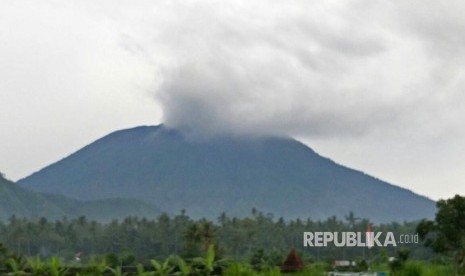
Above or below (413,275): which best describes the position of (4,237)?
above

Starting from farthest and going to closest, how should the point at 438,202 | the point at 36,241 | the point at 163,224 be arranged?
the point at 36,241, the point at 163,224, the point at 438,202

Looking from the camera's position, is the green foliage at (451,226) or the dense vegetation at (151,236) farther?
the dense vegetation at (151,236)

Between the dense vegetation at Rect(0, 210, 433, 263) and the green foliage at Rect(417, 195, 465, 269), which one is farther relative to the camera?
the dense vegetation at Rect(0, 210, 433, 263)

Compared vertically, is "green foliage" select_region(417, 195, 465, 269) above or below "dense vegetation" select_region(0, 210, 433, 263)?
below

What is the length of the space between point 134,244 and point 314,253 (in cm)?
2618

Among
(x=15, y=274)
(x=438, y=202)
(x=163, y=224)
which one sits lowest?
(x=15, y=274)

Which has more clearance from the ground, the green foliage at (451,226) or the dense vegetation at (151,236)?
the dense vegetation at (151,236)

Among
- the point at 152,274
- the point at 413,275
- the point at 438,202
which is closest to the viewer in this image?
the point at 413,275

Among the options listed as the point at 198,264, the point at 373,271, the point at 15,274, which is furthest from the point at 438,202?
the point at 15,274

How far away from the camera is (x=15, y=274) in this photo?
18297mm

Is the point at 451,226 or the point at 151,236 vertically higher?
the point at 151,236

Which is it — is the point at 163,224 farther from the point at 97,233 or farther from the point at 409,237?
the point at 409,237

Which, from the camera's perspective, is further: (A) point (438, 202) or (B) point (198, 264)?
(A) point (438, 202)

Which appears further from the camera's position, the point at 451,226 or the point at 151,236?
the point at 151,236
